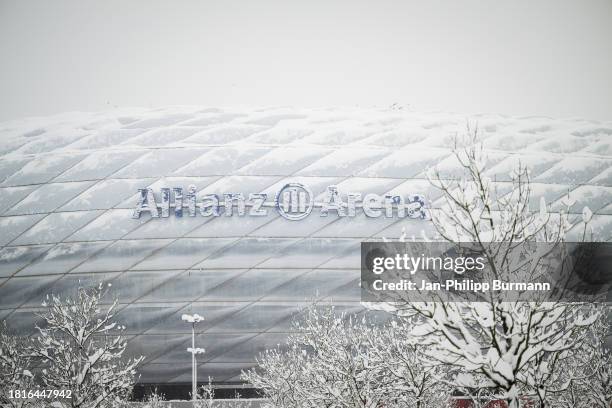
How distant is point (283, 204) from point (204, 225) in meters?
3.42

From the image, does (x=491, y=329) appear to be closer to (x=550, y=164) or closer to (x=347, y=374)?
(x=347, y=374)

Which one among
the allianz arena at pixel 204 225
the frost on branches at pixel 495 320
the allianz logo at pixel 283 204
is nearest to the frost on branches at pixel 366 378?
the frost on branches at pixel 495 320

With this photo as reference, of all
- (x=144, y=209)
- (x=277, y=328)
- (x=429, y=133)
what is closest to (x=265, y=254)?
(x=277, y=328)

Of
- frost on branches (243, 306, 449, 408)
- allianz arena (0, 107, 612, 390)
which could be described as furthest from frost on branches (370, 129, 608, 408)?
allianz arena (0, 107, 612, 390)

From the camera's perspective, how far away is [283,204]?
866 inches

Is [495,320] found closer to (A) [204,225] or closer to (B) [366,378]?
(B) [366,378]

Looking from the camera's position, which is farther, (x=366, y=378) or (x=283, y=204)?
(x=283, y=204)

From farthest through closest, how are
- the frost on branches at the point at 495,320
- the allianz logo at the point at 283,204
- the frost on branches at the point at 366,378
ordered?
the allianz logo at the point at 283,204 < the frost on branches at the point at 366,378 < the frost on branches at the point at 495,320

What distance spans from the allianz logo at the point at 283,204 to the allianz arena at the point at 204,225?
2.5 inches

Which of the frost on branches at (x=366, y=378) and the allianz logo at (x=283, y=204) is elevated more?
the allianz logo at (x=283, y=204)

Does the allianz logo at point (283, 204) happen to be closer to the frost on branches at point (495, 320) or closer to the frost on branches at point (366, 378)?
the frost on branches at point (366, 378)

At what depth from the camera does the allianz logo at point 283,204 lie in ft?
71.4

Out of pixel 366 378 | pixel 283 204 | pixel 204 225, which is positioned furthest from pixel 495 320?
pixel 204 225

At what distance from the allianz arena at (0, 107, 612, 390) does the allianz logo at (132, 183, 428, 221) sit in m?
0.06
